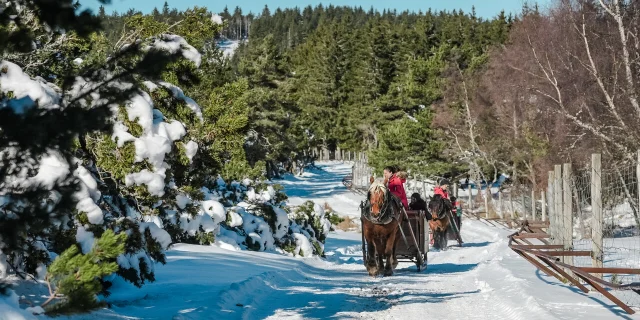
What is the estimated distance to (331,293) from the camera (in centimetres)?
1191

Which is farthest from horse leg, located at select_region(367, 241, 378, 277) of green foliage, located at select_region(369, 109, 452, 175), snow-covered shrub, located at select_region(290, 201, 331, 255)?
green foliage, located at select_region(369, 109, 452, 175)

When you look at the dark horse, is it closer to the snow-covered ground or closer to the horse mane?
the snow-covered ground

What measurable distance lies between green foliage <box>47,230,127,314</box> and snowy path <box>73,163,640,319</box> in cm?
250

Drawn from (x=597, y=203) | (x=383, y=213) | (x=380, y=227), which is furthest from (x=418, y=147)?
(x=597, y=203)

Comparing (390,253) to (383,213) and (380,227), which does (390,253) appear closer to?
(380,227)

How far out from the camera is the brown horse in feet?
47.1

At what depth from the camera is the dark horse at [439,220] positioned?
78.6 feet

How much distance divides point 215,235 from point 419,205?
4808mm

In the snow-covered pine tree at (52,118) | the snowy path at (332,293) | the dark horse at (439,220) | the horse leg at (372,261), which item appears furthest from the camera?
the dark horse at (439,220)

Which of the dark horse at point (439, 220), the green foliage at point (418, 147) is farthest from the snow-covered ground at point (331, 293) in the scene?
the green foliage at point (418, 147)

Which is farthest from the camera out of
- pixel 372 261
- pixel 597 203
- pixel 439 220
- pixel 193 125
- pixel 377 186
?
pixel 439 220

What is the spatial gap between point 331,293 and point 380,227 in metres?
2.98

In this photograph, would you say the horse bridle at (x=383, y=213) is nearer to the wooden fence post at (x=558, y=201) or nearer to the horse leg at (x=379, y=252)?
the horse leg at (x=379, y=252)

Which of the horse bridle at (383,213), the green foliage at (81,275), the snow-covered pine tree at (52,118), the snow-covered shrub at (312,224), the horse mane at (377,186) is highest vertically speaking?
the snow-covered pine tree at (52,118)
